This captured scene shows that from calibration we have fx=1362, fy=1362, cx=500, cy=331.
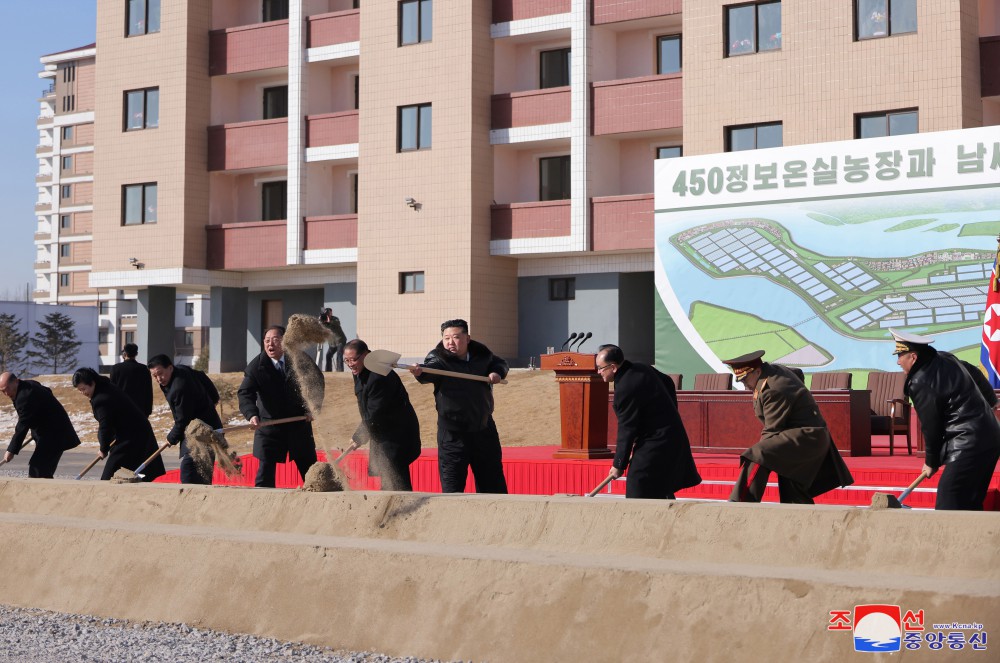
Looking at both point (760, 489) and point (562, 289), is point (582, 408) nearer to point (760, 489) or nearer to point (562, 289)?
point (760, 489)

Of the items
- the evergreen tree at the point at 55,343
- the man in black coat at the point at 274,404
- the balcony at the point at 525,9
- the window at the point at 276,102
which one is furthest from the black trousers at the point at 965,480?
the evergreen tree at the point at 55,343

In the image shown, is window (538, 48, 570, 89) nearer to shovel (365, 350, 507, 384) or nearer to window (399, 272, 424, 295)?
window (399, 272, 424, 295)

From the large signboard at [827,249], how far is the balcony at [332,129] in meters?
12.1

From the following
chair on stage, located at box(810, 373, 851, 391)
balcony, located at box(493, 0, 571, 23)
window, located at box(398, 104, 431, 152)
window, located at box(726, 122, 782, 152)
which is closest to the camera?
chair on stage, located at box(810, 373, 851, 391)

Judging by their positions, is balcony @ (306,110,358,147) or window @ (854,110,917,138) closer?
window @ (854,110,917,138)

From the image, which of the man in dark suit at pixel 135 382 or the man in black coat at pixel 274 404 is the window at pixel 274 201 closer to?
the man in dark suit at pixel 135 382

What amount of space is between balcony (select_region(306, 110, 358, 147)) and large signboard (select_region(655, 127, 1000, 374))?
39.6ft

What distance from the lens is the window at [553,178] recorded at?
111ft

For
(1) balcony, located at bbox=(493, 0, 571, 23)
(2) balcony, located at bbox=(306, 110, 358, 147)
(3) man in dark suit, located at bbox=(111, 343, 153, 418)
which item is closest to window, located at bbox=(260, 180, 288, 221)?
(2) balcony, located at bbox=(306, 110, 358, 147)

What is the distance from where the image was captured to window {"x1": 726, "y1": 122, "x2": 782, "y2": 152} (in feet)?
93.4

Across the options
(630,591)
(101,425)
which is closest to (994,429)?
(630,591)

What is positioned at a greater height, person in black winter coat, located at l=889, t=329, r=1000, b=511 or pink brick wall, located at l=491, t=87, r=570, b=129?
pink brick wall, located at l=491, t=87, r=570, b=129

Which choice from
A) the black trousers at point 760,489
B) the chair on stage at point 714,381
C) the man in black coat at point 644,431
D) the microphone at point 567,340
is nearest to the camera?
the black trousers at point 760,489

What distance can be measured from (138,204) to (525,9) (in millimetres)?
12538
